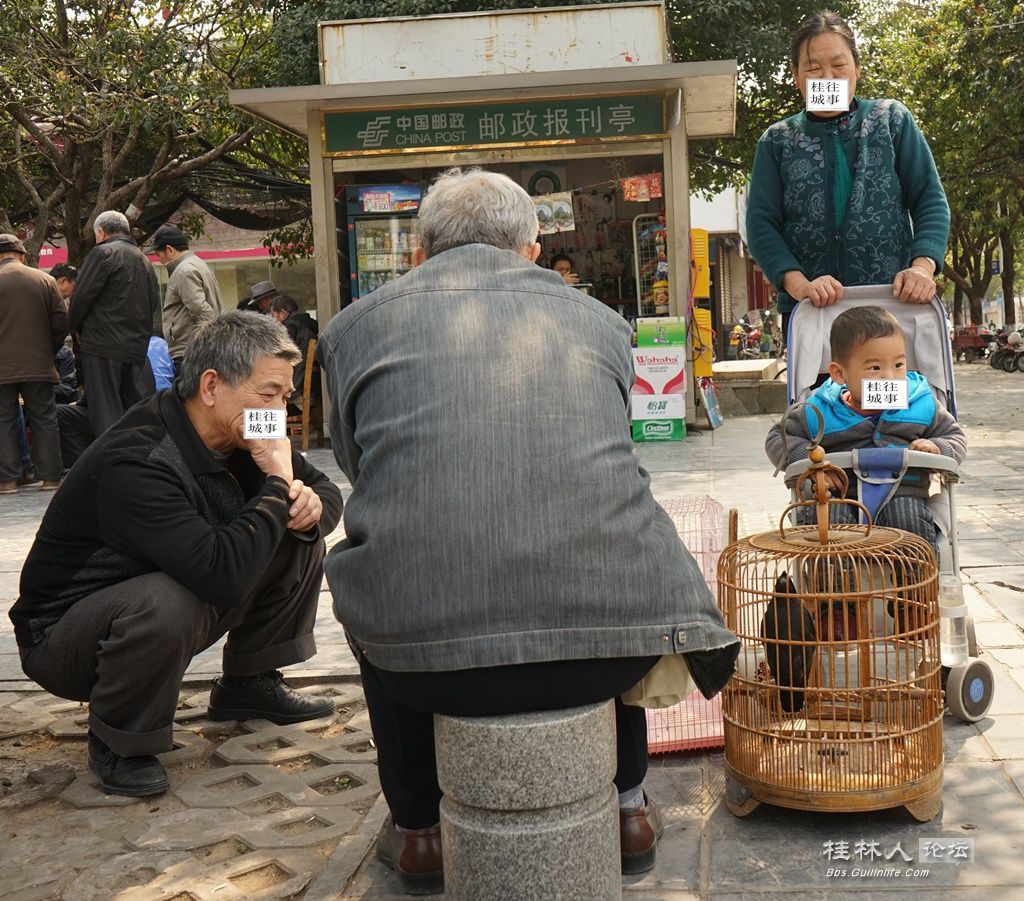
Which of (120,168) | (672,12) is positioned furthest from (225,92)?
(672,12)

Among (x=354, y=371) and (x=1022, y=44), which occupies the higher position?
(x=1022, y=44)

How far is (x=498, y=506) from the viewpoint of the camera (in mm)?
2215

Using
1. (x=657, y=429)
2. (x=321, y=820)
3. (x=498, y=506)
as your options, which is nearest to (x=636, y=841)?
(x=321, y=820)

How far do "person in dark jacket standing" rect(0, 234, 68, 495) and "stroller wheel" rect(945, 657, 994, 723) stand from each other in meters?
7.43

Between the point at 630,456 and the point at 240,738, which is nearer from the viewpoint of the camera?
the point at 630,456

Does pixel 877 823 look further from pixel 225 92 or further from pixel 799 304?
pixel 225 92

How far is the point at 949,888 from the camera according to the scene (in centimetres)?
262

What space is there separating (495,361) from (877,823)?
153 centimetres

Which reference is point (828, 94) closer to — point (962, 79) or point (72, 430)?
point (72, 430)

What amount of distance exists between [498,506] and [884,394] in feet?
5.57

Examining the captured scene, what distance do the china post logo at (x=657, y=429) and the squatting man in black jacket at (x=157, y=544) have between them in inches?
283

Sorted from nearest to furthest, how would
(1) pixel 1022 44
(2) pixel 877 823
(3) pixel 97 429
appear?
(2) pixel 877 823, (3) pixel 97 429, (1) pixel 1022 44

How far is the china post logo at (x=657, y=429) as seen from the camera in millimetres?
10672

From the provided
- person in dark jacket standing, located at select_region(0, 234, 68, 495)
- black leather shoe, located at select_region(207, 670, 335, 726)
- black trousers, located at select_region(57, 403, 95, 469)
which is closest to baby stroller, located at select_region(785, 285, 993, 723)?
black leather shoe, located at select_region(207, 670, 335, 726)
